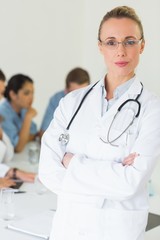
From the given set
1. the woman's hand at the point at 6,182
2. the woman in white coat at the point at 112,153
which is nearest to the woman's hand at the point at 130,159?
the woman in white coat at the point at 112,153

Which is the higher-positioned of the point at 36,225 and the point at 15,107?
the point at 15,107

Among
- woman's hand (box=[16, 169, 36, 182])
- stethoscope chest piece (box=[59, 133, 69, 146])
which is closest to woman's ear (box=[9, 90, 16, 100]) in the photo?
woman's hand (box=[16, 169, 36, 182])

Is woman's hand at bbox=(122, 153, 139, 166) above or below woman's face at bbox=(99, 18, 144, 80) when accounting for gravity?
below

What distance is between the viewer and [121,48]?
146 centimetres

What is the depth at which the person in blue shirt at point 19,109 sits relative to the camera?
3.67 metres

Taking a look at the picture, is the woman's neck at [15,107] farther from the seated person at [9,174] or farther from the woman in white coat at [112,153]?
the woman in white coat at [112,153]

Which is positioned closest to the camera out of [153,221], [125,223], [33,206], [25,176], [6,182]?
[125,223]

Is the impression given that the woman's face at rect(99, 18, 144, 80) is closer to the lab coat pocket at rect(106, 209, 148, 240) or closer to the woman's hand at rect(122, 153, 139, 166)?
the woman's hand at rect(122, 153, 139, 166)

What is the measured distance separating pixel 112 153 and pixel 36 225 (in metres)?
0.53

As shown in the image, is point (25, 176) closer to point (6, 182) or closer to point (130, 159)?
point (6, 182)

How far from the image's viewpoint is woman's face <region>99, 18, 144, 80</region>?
1468mm

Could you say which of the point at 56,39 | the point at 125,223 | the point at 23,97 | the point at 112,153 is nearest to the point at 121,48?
the point at 112,153

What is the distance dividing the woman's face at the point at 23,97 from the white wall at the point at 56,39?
109 centimetres

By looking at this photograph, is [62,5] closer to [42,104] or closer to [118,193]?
[42,104]
